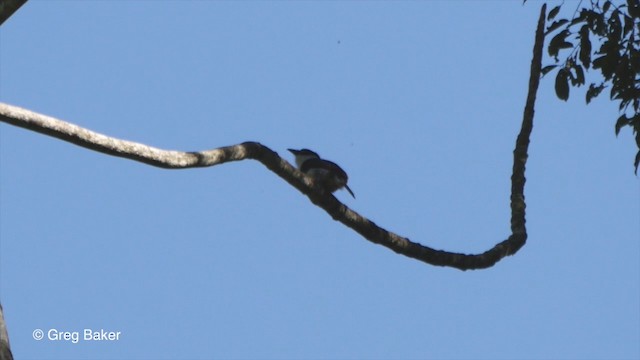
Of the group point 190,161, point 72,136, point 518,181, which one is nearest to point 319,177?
point 518,181

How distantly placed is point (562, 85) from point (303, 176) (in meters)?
1.90

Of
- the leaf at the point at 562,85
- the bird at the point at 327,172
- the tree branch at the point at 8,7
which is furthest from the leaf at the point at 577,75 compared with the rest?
the tree branch at the point at 8,7

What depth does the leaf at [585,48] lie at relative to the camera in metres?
5.96

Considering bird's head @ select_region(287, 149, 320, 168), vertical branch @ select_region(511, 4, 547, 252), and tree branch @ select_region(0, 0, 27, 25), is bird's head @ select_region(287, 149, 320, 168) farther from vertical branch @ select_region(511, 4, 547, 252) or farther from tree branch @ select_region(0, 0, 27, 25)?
tree branch @ select_region(0, 0, 27, 25)

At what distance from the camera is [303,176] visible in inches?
189

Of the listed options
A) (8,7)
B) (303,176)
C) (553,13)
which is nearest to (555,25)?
(553,13)

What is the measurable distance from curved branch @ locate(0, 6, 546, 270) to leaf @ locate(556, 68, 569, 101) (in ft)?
0.42

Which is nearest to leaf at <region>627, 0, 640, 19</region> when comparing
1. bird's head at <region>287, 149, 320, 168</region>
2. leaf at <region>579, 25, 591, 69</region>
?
leaf at <region>579, 25, 591, 69</region>

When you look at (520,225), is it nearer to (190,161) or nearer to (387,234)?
(387,234)

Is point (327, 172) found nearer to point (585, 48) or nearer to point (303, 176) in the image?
point (585, 48)

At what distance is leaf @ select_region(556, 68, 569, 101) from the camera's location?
19.6 feet

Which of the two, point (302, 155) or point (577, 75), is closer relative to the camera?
point (577, 75)

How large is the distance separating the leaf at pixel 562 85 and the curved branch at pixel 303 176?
0.42 ft

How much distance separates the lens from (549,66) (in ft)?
19.9
